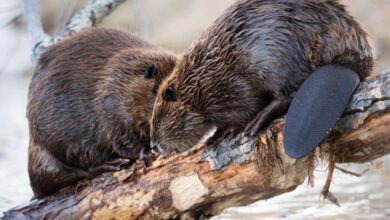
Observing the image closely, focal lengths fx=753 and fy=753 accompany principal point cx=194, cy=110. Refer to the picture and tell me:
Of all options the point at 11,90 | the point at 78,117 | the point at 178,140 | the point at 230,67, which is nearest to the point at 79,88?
the point at 78,117

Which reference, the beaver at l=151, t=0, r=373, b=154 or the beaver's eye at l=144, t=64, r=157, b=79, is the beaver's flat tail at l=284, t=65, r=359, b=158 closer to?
the beaver at l=151, t=0, r=373, b=154

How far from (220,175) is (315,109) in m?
0.52

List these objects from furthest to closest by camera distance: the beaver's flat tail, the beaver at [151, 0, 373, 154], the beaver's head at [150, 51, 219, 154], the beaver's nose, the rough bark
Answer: the rough bark < the beaver's nose < the beaver's head at [150, 51, 219, 154] < the beaver at [151, 0, 373, 154] < the beaver's flat tail

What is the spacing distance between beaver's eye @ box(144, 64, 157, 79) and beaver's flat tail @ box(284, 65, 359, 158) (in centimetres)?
99

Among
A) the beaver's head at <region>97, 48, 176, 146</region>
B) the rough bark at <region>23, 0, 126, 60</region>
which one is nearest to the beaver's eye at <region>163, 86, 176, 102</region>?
the beaver's head at <region>97, 48, 176, 146</region>

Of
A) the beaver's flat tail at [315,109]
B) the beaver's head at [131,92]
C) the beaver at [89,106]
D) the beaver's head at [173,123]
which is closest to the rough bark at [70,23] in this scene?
the beaver at [89,106]

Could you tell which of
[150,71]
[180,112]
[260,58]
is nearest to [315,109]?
[260,58]

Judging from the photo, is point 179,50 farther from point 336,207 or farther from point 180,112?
point 180,112

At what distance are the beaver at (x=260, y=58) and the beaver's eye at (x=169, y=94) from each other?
3cm

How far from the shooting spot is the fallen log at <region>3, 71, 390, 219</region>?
7.16ft

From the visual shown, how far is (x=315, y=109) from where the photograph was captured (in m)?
2.13

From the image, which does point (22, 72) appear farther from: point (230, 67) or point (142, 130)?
point (230, 67)

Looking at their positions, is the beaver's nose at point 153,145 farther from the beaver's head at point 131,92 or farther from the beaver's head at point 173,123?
the beaver's head at point 131,92

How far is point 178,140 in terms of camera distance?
2740mm
